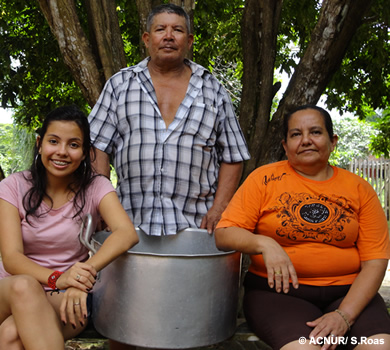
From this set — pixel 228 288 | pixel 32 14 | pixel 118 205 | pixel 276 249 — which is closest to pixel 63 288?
pixel 118 205

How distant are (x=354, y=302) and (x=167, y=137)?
1117mm

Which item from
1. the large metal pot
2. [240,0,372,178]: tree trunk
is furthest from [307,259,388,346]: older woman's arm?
[240,0,372,178]: tree trunk

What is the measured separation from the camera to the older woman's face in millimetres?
2117

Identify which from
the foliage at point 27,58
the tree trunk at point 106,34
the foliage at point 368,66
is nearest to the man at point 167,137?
the tree trunk at point 106,34

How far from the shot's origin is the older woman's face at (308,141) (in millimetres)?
2117

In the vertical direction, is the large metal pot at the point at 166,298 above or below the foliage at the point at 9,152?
below

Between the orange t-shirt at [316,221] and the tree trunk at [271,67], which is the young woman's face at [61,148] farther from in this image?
the tree trunk at [271,67]

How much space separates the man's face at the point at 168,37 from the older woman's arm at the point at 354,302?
131cm

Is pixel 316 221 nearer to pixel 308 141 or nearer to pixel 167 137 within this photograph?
pixel 308 141

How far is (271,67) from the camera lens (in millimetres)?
3688

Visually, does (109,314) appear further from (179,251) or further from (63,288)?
(179,251)

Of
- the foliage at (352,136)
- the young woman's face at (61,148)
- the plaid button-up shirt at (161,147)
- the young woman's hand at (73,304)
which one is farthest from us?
the foliage at (352,136)

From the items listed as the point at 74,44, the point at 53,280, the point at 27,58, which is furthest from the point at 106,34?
the point at 27,58

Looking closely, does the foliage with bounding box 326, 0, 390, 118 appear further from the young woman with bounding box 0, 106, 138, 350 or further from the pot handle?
the pot handle
